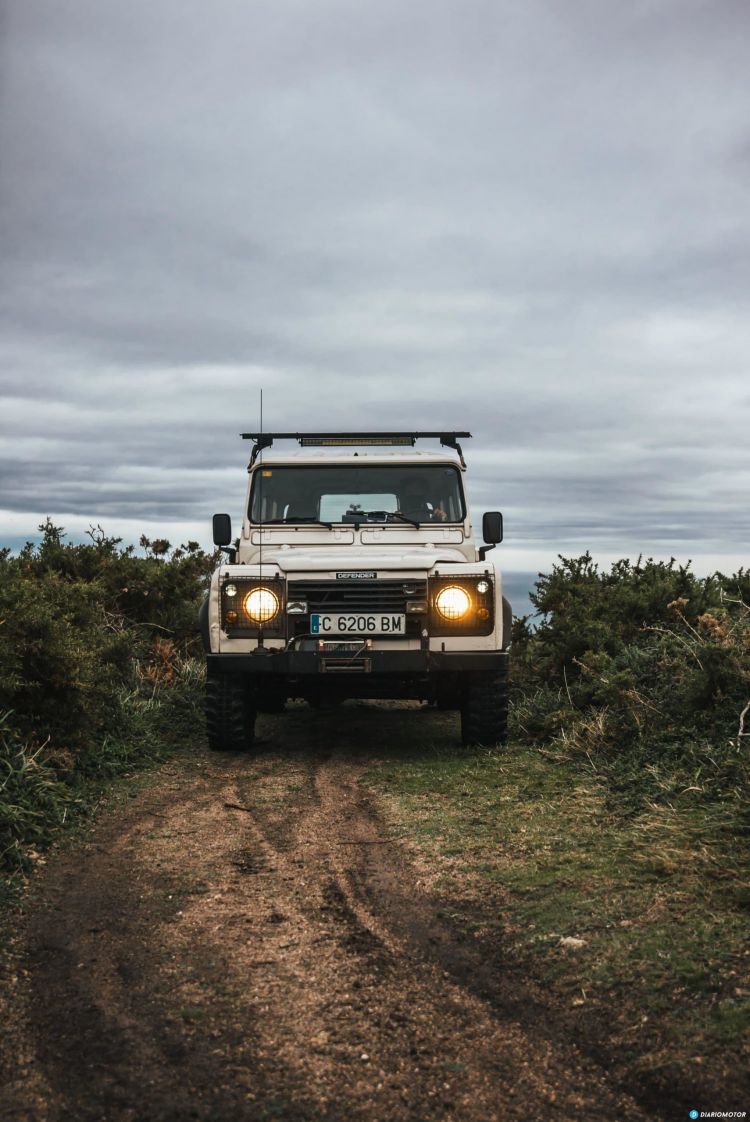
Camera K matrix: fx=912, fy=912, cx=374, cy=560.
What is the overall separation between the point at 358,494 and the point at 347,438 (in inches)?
23.2

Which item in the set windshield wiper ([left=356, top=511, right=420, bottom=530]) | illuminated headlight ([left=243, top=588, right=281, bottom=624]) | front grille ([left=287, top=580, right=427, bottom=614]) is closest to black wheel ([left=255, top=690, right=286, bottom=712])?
illuminated headlight ([left=243, top=588, right=281, bottom=624])

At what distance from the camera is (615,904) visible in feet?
12.1

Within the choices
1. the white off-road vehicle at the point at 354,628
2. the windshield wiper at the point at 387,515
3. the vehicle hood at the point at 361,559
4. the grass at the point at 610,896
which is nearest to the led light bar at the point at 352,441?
the windshield wiper at the point at 387,515

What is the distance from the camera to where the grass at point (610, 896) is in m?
2.73

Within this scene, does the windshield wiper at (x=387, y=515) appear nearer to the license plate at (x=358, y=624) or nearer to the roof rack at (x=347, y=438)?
the roof rack at (x=347, y=438)

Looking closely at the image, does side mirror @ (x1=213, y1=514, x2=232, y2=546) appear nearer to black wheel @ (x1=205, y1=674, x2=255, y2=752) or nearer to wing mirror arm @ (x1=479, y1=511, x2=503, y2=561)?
black wheel @ (x1=205, y1=674, x2=255, y2=752)

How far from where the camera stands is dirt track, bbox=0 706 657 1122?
2.39 m

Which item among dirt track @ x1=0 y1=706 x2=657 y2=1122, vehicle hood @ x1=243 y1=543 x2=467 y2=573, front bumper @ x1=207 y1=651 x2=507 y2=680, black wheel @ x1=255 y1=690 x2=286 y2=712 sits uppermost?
vehicle hood @ x1=243 y1=543 x2=467 y2=573

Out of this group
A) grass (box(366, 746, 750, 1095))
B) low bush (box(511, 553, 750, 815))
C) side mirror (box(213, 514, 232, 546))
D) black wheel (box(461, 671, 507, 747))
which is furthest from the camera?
side mirror (box(213, 514, 232, 546))

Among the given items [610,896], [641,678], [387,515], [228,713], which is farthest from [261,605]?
[610,896]

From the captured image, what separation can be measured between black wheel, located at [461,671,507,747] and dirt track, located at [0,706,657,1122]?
94.2 inches

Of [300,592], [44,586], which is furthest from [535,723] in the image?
[44,586]

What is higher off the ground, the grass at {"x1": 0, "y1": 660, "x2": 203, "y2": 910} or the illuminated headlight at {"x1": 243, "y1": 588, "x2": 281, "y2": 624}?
the illuminated headlight at {"x1": 243, "y1": 588, "x2": 281, "y2": 624}

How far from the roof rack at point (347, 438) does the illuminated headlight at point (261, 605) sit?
196 cm
